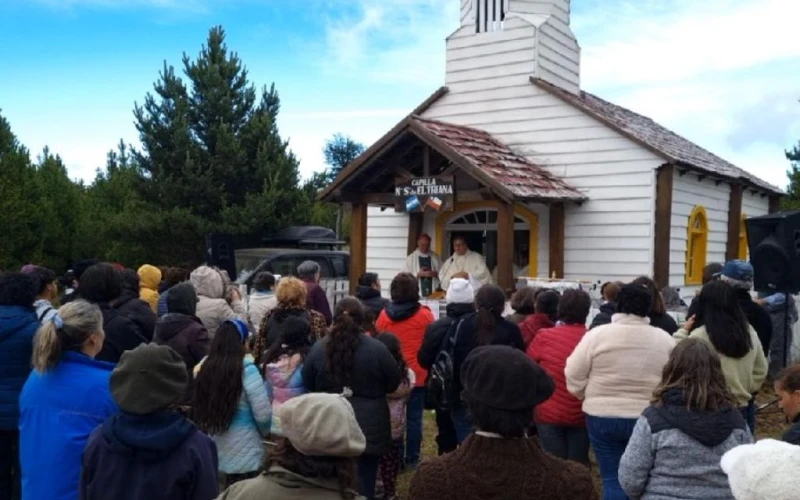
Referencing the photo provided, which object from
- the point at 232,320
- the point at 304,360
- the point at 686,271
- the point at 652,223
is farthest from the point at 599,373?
the point at 686,271

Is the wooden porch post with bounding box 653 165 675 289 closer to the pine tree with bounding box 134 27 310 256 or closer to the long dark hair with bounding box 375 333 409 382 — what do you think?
the long dark hair with bounding box 375 333 409 382

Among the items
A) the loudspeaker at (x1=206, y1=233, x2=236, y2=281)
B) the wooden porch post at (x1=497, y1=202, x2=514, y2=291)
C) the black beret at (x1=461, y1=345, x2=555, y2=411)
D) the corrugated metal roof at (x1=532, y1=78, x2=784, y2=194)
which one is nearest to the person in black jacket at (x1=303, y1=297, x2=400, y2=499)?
the black beret at (x1=461, y1=345, x2=555, y2=411)

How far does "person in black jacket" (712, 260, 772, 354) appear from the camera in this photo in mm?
5430

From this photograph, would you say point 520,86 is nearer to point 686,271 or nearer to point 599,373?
point 686,271

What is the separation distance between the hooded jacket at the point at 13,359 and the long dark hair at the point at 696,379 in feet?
11.8

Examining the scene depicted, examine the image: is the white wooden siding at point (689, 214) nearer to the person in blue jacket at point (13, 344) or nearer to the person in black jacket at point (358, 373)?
the person in black jacket at point (358, 373)

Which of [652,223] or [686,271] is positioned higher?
[652,223]

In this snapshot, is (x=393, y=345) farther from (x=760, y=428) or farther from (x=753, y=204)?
(x=753, y=204)

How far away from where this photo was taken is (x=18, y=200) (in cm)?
2569

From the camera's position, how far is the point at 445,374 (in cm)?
542

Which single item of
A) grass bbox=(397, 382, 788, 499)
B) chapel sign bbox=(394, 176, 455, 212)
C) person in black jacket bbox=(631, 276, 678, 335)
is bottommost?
grass bbox=(397, 382, 788, 499)

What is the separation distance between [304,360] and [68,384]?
171cm

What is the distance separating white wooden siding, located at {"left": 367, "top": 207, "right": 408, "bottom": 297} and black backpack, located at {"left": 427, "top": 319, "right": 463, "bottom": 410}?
7846mm

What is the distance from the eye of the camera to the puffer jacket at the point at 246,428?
4246 millimetres
